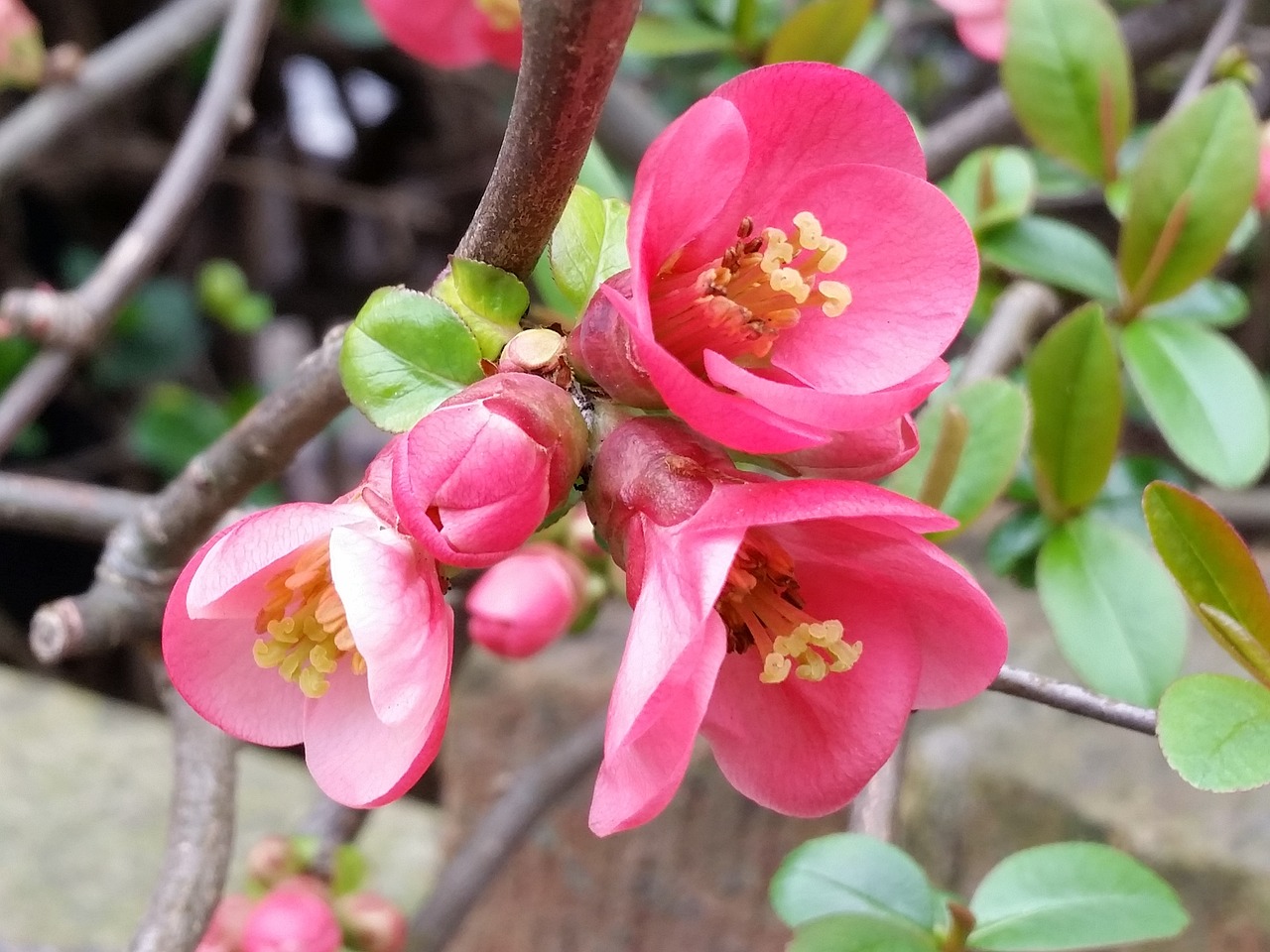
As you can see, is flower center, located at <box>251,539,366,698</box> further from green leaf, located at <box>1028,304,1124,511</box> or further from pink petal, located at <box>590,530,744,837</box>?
green leaf, located at <box>1028,304,1124,511</box>

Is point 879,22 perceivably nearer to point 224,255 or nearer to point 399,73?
point 399,73

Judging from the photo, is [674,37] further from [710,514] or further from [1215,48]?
[710,514]

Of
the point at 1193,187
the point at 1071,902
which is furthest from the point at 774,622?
the point at 1193,187

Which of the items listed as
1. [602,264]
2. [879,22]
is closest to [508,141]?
[602,264]

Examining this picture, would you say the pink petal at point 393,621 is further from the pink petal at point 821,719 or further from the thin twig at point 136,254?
the thin twig at point 136,254

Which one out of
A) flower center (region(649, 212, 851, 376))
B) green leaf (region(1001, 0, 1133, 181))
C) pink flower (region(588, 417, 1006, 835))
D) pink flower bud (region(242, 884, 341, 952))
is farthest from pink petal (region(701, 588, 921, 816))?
green leaf (region(1001, 0, 1133, 181))

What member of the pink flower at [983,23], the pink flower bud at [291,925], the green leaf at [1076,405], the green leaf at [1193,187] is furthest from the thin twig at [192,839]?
the pink flower at [983,23]
